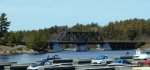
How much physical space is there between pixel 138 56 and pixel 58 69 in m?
43.8

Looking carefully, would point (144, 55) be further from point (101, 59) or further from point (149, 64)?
point (149, 64)

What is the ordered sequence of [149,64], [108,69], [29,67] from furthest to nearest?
[29,67], [149,64], [108,69]

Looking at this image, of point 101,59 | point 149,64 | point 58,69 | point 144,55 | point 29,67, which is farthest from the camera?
point 144,55

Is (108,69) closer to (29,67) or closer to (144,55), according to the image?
(29,67)

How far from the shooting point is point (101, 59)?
89.6 metres

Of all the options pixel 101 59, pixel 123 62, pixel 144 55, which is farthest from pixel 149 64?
pixel 144 55

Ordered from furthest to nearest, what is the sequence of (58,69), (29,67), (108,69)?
(29,67) → (58,69) → (108,69)

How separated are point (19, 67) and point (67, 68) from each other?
33.2 feet

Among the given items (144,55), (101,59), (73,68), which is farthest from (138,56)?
(73,68)

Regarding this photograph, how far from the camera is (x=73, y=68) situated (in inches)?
2281

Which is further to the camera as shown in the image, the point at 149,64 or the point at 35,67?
the point at 35,67

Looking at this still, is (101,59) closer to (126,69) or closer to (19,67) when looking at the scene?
(19,67)

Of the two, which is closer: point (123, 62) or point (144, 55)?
point (123, 62)

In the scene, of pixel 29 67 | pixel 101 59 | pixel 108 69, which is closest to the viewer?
pixel 108 69
